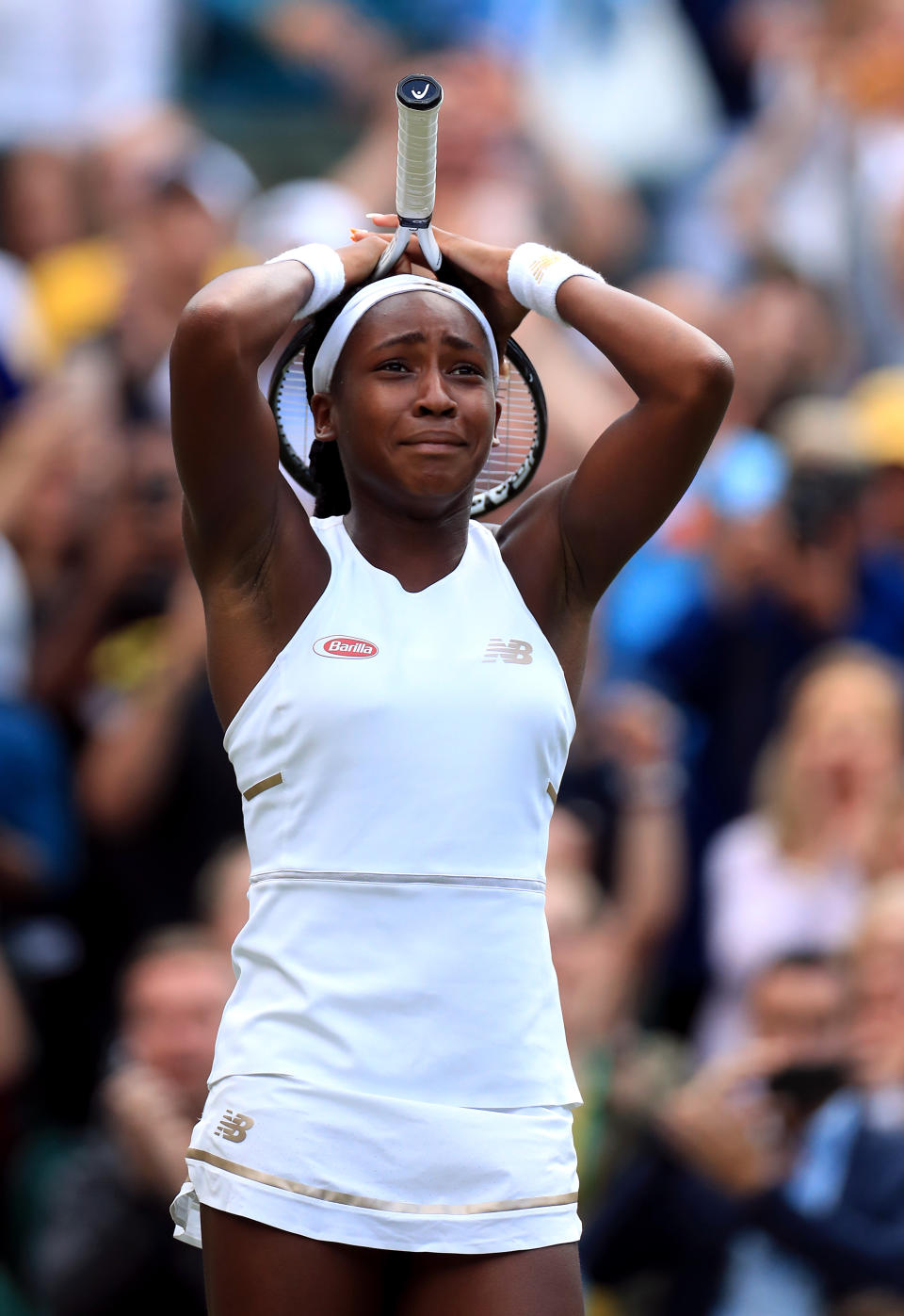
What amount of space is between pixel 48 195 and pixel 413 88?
5701 mm

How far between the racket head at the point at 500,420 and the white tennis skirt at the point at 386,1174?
1015 mm

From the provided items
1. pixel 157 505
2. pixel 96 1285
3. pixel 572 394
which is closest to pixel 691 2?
pixel 572 394

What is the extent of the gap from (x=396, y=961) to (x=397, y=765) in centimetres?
27

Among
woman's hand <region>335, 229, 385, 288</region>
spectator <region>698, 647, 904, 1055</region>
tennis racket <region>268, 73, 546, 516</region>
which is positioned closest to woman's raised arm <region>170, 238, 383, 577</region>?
woman's hand <region>335, 229, 385, 288</region>

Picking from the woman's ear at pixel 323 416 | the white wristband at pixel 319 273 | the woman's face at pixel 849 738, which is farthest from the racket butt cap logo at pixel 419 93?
the woman's face at pixel 849 738

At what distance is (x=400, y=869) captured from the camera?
2725mm

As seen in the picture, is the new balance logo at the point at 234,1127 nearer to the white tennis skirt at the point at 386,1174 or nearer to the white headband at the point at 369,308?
the white tennis skirt at the point at 386,1174

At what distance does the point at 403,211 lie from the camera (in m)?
3.04

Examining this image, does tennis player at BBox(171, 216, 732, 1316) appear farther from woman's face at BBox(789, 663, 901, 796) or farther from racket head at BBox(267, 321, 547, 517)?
woman's face at BBox(789, 663, 901, 796)

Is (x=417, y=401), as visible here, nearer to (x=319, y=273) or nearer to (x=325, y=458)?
(x=319, y=273)

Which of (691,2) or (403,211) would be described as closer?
(403,211)

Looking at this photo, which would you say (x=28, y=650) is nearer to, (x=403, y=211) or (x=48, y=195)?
(x=48, y=195)

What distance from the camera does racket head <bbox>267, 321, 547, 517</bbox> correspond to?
320 cm

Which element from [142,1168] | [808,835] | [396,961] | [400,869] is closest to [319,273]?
[400,869]
